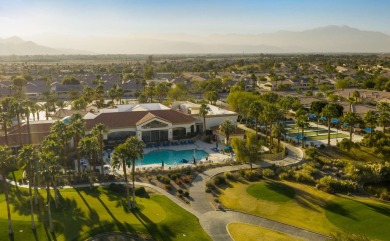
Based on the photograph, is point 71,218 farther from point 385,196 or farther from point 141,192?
point 385,196

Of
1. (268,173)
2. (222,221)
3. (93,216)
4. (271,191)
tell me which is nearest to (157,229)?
(222,221)

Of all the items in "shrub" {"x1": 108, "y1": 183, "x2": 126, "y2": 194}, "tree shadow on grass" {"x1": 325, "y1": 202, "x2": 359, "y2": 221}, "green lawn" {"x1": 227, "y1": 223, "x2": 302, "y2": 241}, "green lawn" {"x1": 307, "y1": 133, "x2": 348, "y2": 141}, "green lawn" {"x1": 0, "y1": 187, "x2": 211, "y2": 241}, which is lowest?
"green lawn" {"x1": 227, "y1": 223, "x2": 302, "y2": 241}

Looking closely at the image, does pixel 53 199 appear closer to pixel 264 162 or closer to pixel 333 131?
pixel 264 162

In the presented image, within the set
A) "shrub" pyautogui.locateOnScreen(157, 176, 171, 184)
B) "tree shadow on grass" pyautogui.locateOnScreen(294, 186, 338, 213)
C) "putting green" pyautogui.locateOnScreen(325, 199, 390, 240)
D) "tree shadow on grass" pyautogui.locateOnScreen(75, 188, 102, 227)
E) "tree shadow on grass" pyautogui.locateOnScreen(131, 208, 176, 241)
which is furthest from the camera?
"shrub" pyautogui.locateOnScreen(157, 176, 171, 184)

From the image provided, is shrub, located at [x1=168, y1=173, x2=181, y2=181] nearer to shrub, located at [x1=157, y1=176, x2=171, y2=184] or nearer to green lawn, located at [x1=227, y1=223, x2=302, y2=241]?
shrub, located at [x1=157, y1=176, x2=171, y2=184]

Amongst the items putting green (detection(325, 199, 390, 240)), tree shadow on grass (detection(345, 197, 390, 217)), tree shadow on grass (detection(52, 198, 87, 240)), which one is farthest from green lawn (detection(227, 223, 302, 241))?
tree shadow on grass (detection(52, 198, 87, 240))
